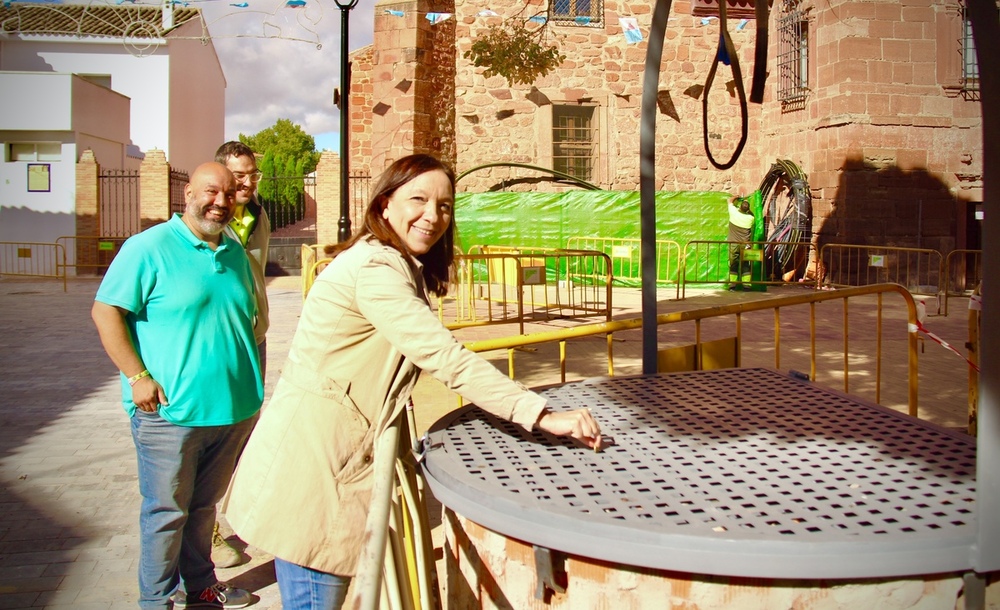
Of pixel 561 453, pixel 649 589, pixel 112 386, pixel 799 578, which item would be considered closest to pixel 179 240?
pixel 561 453

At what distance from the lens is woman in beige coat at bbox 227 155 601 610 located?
2.17 m

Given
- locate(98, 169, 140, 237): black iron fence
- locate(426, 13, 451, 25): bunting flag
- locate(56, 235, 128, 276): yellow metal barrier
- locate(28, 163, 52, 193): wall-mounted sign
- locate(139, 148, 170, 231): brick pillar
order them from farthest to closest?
1. locate(28, 163, 52, 193): wall-mounted sign
2. locate(98, 169, 140, 237): black iron fence
3. locate(139, 148, 170, 231): brick pillar
4. locate(56, 235, 128, 276): yellow metal barrier
5. locate(426, 13, 451, 25): bunting flag

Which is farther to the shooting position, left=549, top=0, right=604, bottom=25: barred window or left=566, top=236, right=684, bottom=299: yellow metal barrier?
left=549, top=0, right=604, bottom=25: barred window

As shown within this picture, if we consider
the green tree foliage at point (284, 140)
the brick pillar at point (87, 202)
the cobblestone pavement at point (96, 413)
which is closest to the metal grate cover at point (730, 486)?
the cobblestone pavement at point (96, 413)

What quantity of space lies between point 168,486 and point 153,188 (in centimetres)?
2248

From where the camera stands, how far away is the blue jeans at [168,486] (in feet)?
10.1

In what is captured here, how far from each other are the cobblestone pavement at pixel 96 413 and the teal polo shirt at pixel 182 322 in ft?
3.13

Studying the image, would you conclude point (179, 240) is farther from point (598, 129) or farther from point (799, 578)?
point (598, 129)

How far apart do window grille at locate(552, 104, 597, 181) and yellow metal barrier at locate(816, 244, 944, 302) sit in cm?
610

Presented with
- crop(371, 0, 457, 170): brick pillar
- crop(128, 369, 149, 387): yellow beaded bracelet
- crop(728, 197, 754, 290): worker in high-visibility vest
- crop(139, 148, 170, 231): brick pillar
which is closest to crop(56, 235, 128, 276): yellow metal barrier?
crop(139, 148, 170, 231): brick pillar

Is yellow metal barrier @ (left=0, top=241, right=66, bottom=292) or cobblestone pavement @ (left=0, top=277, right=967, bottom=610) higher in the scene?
yellow metal barrier @ (left=0, top=241, right=66, bottom=292)

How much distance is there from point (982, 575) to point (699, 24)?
68.8ft

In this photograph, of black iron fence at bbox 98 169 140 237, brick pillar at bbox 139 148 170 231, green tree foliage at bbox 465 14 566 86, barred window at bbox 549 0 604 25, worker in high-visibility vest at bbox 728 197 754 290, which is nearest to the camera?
green tree foliage at bbox 465 14 566 86

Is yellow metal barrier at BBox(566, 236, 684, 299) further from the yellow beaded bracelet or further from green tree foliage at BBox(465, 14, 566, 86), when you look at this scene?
the yellow beaded bracelet
